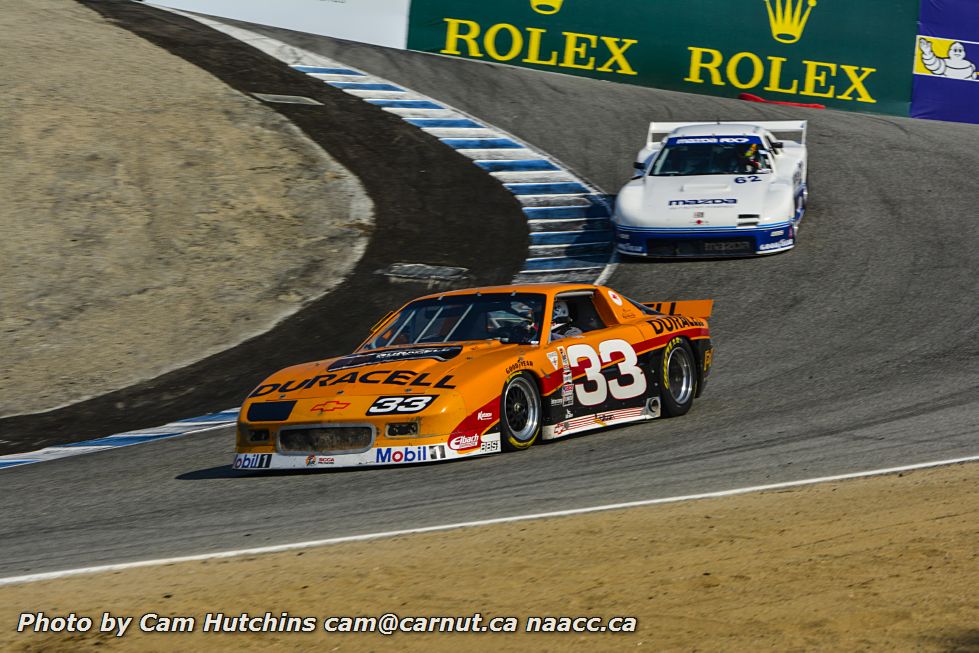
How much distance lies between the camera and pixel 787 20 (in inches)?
894

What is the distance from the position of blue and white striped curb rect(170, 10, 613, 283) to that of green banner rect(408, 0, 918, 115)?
2290 mm

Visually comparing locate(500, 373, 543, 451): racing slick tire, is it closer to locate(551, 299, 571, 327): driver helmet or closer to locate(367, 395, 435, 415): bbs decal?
locate(367, 395, 435, 415): bbs decal

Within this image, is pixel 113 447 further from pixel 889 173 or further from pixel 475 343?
pixel 889 173

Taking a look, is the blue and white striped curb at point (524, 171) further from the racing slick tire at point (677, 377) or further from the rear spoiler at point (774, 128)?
the racing slick tire at point (677, 377)

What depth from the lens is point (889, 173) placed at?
1852 cm

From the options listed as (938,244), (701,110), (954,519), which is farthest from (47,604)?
(701,110)

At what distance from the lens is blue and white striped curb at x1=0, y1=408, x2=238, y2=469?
31.8 ft

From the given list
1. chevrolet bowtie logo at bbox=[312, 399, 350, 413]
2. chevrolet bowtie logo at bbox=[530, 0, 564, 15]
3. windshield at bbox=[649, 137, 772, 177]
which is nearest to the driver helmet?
chevrolet bowtie logo at bbox=[312, 399, 350, 413]

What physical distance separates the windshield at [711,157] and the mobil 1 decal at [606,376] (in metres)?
7.39

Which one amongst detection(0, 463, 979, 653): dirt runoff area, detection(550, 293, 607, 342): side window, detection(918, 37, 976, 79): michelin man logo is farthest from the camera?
detection(918, 37, 976, 79): michelin man logo

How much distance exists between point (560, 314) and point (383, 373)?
1.58 meters

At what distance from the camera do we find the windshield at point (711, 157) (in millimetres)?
15812

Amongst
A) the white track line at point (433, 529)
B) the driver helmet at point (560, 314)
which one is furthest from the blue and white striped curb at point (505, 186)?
the white track line at point (433, 529)

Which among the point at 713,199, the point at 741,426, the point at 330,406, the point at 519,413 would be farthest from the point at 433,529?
the point at 713,199
